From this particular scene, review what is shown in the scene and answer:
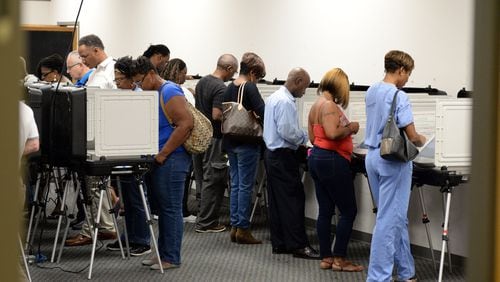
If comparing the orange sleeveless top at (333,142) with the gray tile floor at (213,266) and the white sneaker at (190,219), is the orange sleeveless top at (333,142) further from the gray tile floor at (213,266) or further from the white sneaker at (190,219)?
the white sneaker at (190,219)

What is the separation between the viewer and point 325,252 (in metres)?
5.93

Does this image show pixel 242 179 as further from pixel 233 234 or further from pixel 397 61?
pixel 397 61

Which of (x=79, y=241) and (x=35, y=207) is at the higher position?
(x=35, y=207)

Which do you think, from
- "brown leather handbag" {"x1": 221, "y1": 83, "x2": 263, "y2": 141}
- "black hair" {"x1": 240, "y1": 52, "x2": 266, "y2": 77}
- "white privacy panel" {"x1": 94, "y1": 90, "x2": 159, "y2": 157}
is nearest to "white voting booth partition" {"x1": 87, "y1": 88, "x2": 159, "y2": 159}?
"white privacy panel" {"x1": 94, "y1": 90, "x2": 159, "y2": 157}

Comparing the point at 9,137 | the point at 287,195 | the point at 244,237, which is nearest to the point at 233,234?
the point at 244,237

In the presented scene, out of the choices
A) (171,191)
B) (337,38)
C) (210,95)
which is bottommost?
(171,191)

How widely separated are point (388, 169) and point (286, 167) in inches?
53.7

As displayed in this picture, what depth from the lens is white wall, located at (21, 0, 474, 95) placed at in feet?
21.0

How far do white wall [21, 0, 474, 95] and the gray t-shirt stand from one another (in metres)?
1.12

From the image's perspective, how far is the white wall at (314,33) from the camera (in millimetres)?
6398

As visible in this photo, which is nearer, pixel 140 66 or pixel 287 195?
pixel 140 66

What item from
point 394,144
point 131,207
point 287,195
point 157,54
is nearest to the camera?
point 394,144

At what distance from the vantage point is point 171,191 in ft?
18.1

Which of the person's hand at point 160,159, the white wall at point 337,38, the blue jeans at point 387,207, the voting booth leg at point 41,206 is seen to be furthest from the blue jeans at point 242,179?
the blue jeans at point 387,207
